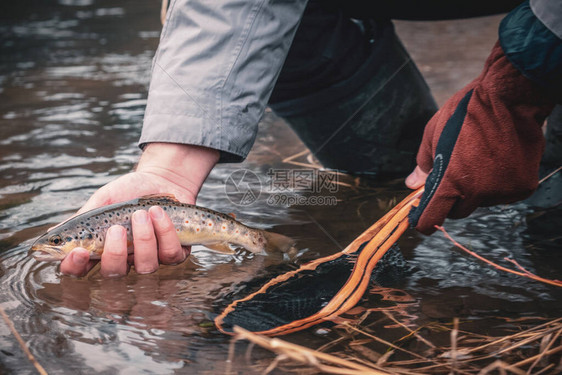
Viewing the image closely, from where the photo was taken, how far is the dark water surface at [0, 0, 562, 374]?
5.04 ft

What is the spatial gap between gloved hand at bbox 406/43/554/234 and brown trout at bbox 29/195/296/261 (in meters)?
0.66

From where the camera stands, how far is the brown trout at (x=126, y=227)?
5.76 ft

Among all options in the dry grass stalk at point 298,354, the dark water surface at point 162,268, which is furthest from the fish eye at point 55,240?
the dry grass stalk at point 298,354

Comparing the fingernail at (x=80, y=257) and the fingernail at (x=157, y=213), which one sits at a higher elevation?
the fingernail at (x=157, y=213)

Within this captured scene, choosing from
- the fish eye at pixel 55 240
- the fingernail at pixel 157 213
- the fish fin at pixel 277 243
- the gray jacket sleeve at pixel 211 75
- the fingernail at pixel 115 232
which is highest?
the gray jacket sleeve at pixel 211 75

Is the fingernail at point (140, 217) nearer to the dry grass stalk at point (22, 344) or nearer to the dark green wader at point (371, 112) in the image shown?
the dry grass stalk at point (22, 344)

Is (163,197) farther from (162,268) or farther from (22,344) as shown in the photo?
(22,344)

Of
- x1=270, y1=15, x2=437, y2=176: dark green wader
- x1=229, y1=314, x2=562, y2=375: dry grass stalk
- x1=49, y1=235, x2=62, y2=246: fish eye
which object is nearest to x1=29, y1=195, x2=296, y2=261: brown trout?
x1=49, y1=235, x2=62, y2=246: fish eye

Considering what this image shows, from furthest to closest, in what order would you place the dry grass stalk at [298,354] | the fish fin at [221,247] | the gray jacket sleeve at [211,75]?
the fish fin at [221,247] → the gray jacket sleeve at [211,75] → the dry grass stalk at [298,354]

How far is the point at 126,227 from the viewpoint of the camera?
178cm

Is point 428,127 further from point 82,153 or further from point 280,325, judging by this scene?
point 82,153

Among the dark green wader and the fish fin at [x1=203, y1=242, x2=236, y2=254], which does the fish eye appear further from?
the dark green wader

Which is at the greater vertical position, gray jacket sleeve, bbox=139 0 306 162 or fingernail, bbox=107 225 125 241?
gray jacket sleeve, bbox=139 0 306 162

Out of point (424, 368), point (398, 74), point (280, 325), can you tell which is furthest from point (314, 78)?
point (424, 368)
